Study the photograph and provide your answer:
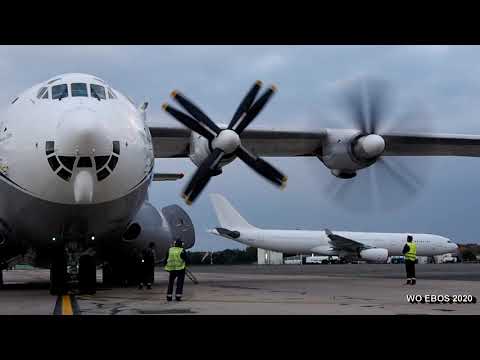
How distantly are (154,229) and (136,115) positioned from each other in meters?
4.22

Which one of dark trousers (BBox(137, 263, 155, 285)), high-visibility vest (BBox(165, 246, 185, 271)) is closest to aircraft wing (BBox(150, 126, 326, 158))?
dark trousers (BBox(137, 263, 155, 285))

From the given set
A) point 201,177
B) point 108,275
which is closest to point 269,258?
point 108,275

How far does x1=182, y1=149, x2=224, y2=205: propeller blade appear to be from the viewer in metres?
14.2

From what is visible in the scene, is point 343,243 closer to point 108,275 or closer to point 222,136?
point 108,275

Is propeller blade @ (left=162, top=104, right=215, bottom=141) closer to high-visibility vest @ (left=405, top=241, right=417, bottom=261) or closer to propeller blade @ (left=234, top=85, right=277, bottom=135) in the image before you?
propeller blade @ (left=234, top=85, right=277, bottom=135)

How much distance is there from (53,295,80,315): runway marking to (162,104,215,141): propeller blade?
4.83 m

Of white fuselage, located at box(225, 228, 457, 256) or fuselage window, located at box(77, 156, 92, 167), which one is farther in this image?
white fuselage, located at box(225, 228, 457, 256)

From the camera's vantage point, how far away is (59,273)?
12602 millimetres

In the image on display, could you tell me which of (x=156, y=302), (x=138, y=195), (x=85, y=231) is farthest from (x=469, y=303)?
(x=85, y=231)

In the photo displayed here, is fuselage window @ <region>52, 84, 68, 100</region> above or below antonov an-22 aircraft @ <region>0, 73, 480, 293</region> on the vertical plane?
above

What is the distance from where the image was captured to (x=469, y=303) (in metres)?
10.7
